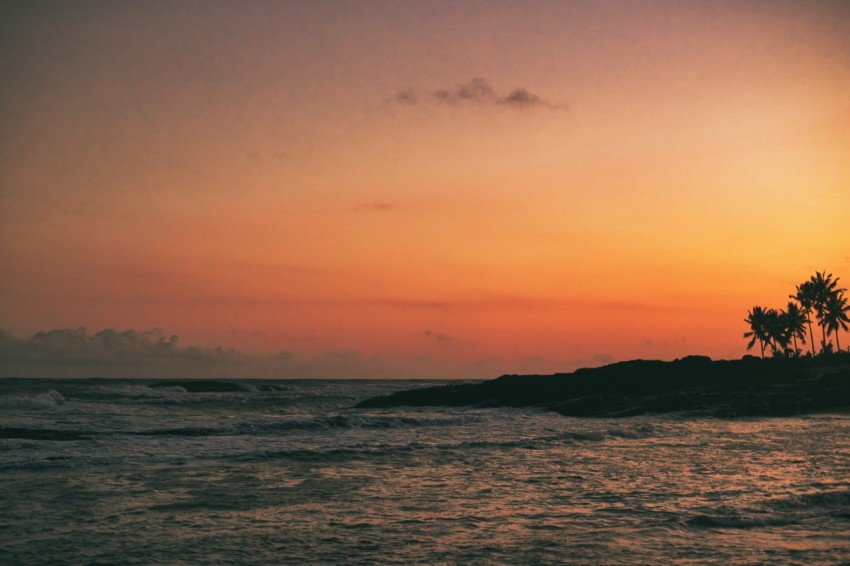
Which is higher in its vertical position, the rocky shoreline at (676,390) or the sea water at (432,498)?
the rocky shoreline at (676,390)

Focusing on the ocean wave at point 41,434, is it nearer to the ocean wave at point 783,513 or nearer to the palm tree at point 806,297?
the ocean wave at point 783,513

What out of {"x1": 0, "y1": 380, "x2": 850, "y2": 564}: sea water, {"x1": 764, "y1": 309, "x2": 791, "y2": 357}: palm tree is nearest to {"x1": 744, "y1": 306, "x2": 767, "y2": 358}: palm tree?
{"x1": 764, "y1": 309, "x2": 791, "y2": 357}: palm tree

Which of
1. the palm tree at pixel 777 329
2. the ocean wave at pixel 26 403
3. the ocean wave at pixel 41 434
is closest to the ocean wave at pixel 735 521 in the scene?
the ocean wave at pixel 41 434

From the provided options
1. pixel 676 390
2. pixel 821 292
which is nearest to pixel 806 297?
pixel 821 292

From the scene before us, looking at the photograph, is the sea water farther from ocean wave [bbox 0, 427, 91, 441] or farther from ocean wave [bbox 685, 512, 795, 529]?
ocean wave [bbox 0, 427, 91, 441]

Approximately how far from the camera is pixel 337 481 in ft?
60.9

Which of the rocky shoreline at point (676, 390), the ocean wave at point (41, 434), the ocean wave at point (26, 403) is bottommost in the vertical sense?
the ocean wave at point (41, 434)

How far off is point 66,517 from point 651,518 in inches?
476

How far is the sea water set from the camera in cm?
1127

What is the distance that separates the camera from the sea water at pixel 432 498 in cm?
1127

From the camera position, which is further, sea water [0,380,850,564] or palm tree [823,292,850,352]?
palm tree [823,292,850,352]

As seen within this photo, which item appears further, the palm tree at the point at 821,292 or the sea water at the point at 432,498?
the palm tree at the point at 821,292

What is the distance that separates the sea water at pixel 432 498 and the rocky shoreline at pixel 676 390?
12236 mm

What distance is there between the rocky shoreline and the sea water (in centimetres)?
1224
